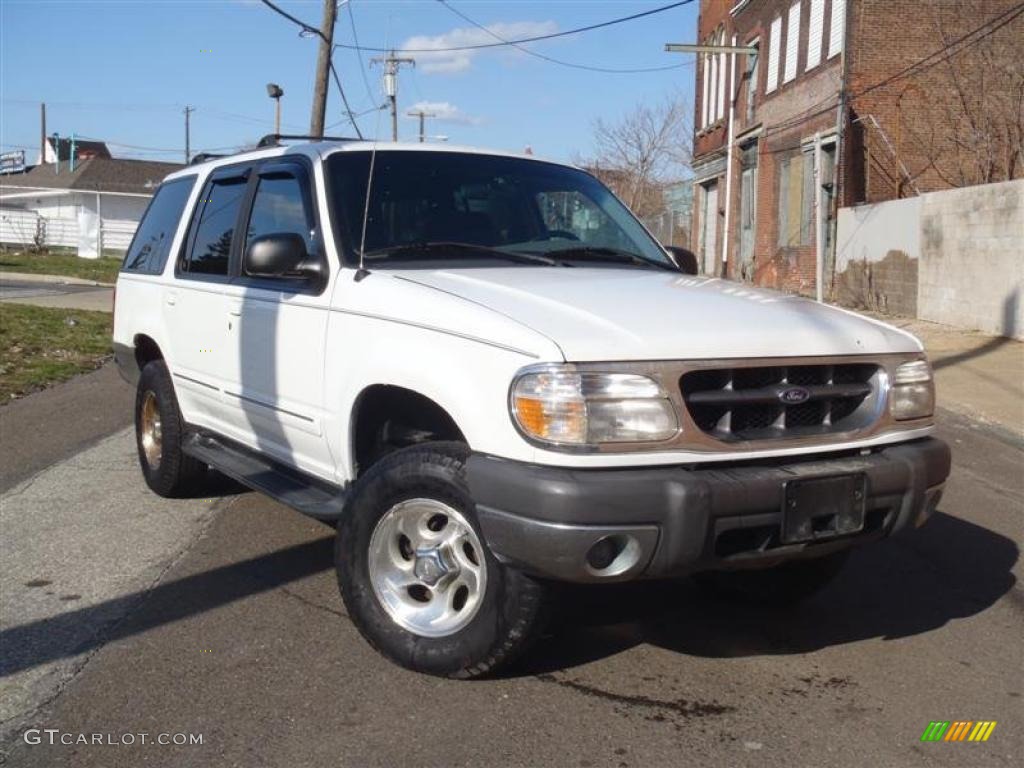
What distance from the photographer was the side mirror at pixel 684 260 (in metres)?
5.34

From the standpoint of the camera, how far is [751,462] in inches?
142

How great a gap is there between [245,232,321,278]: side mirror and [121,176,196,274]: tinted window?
2.13 m

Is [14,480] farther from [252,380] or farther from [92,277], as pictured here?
[92,277]

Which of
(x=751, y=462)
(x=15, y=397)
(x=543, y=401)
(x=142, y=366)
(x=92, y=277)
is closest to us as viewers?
(x=543, y=401)

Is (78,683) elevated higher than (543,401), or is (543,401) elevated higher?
(543,401)

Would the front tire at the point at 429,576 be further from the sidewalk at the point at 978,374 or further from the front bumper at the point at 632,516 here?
the sidewalk at the point at 978,374

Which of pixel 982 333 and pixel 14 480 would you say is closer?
pixel 14 480

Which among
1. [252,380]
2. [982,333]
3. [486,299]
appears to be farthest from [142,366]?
[982,333]

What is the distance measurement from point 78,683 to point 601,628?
2.01 metres

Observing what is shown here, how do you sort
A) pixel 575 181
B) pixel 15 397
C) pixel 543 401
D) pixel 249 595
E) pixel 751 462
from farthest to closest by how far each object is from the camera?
pixel 15 397, pixel 575 181, pixel 249 595, pixel 751 462, pixel 543 401

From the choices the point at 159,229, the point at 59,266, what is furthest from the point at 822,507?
the point at 59,266

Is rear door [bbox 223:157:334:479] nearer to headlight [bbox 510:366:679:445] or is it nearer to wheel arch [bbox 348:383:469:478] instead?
wheel arch [bbox 348:383:469:478]

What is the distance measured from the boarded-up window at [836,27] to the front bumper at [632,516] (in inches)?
855

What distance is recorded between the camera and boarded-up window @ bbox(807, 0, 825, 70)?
80.1 feet
